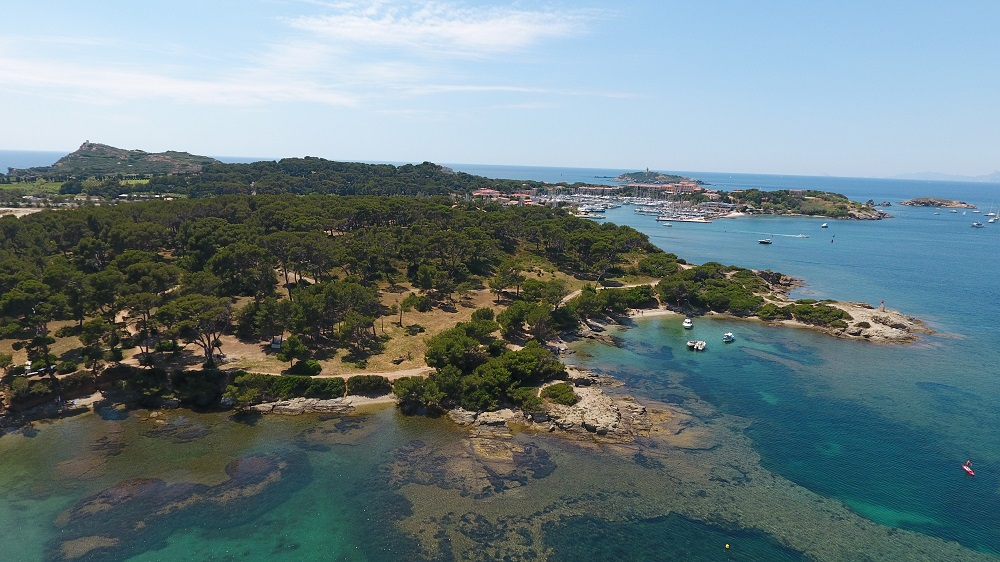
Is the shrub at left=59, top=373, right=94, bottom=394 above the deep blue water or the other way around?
above

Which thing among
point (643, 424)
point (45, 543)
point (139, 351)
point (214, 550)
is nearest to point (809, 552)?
point (643, 424)

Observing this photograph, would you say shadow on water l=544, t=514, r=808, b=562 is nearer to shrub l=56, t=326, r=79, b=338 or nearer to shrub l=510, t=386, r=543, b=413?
shrub l=510, t=386, r=543, b=413

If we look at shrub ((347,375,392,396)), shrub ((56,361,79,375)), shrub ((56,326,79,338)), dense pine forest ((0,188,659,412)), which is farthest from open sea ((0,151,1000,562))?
shrub ((56,326,79,338))

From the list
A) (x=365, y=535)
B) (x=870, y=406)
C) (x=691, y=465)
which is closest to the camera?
(x=365, y=535)

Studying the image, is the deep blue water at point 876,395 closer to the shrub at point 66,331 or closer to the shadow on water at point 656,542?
the shadow on water at point 656,542

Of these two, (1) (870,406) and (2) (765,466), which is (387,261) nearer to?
(2) (765,466)
